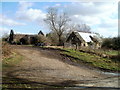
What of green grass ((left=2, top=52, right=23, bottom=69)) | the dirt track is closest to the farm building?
green grass ((left=2, top=52, right=23, bottom=69))

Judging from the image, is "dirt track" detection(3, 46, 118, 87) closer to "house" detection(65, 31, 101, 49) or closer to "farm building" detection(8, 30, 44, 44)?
"farm building" detection(8, 30, 44, 44)

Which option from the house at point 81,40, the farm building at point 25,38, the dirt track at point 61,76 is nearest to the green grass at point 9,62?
the dirt track at point 61,76

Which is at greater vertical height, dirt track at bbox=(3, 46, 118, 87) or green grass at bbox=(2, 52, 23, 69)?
green grass at bbox=(2, 52, 23, 69)

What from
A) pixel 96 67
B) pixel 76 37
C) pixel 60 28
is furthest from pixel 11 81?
pixel 60 28

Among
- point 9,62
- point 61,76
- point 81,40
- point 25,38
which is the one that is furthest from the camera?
point 25,38

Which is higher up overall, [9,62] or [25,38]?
[25,38]

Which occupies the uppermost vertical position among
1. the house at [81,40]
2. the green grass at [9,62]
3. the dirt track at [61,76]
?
the house at [81,40]

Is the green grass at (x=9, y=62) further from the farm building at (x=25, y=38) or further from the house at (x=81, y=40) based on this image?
the house at (x=81, y=40)

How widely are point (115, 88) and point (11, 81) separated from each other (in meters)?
4.78

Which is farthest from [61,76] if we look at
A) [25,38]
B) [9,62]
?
[25,38]

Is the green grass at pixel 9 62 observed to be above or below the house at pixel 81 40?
below

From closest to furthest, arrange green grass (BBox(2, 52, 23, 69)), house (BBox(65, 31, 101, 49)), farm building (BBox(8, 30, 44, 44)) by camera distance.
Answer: green grass (BBox(2, 52, 23, 69)), farm building (BBox(8, 30, 44, 44)), house (BBox(65, 31, 101, 49))

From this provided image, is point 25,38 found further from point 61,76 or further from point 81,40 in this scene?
point 61,76

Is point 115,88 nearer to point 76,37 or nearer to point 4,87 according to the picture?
point 4,87
